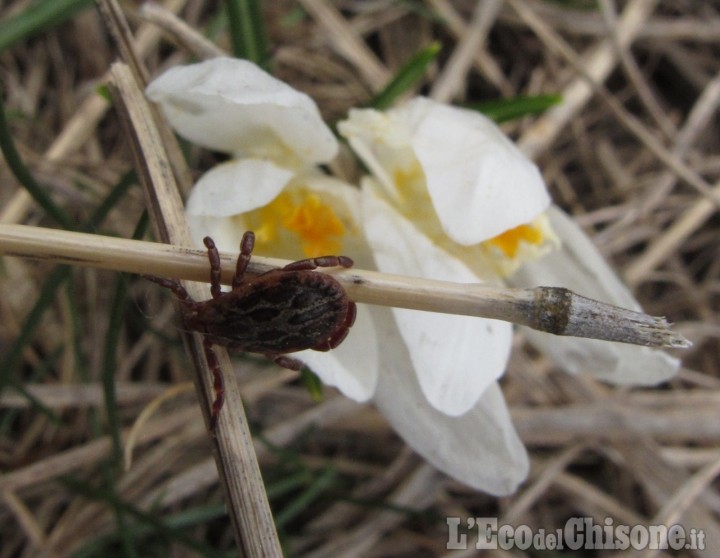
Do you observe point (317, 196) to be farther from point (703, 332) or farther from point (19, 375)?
point (703, 332)

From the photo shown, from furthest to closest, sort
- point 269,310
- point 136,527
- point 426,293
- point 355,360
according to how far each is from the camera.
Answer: point 136,527 → point 355,360 → point 269,310 → point 426,293

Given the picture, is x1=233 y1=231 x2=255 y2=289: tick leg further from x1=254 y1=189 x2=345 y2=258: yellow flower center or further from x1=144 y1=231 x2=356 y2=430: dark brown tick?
x1=254 y1=189 x2=345 y2=258: yellow flower center

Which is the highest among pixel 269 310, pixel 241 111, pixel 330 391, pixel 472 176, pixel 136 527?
pixel 241 111

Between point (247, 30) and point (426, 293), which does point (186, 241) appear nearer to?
point (426, 293)

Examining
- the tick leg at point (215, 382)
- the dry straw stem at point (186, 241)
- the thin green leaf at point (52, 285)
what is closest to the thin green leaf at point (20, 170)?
the thin green leaf at point (52, 285)

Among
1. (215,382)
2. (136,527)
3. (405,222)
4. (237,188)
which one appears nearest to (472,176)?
(405,222)

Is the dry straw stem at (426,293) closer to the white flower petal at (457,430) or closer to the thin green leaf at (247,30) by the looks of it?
the white flower petal at (457,430)
